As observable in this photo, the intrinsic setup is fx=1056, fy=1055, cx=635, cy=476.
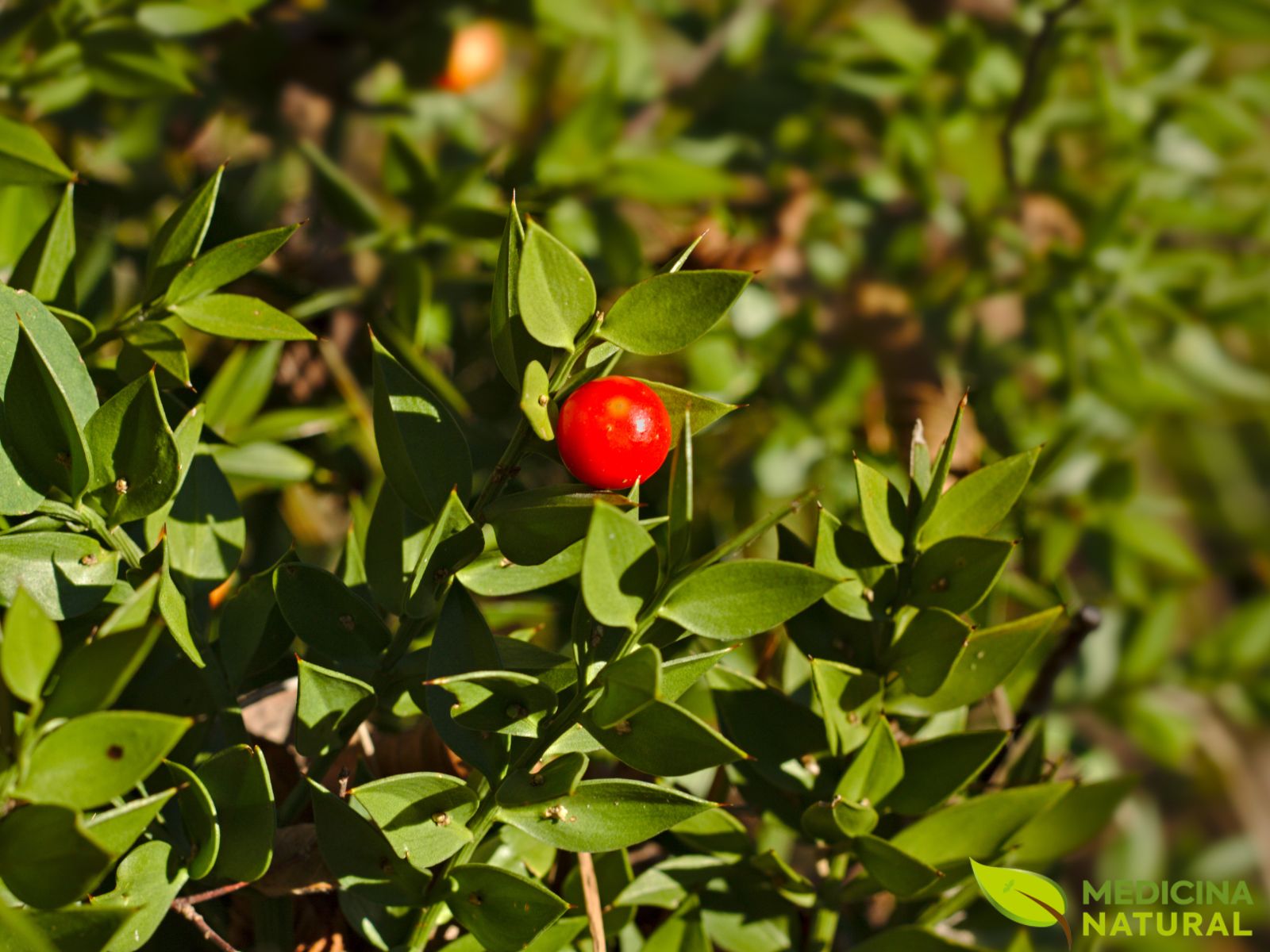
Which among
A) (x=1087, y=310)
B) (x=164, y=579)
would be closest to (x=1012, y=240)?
(x=1087, y=310)

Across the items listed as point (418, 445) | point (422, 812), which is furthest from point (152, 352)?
point (422, 812)

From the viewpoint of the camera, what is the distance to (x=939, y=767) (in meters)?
0.51

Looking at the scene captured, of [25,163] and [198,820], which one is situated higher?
[25,163]

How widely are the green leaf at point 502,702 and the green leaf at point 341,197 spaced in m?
0.55

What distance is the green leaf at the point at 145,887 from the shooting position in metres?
0.41

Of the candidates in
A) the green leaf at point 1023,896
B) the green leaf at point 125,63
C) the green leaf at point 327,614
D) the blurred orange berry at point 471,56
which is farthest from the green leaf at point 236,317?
the blurred orange berry at point 471,56

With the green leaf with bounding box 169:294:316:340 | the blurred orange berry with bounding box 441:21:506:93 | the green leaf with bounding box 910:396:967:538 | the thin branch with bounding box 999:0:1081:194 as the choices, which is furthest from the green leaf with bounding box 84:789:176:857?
the thin branch with bounding box 999:0:1081:194

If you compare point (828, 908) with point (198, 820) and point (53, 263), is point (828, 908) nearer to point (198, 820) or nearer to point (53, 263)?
point (198, 820)

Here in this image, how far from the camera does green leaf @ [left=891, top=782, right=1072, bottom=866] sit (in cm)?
52

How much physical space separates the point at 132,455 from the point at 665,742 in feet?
0.81

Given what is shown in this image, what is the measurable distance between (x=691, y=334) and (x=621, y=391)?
1.6 inches

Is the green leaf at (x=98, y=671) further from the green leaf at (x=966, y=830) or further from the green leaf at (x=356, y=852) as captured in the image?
the green leaf at (x=966, y=830)

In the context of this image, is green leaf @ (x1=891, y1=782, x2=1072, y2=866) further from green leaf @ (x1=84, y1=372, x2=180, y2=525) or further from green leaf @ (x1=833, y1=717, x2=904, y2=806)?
green leaf @ (x1=84, y1=372, x2=180, y2=525)

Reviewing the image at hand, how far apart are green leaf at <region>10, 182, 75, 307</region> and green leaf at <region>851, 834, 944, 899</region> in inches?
18.9
